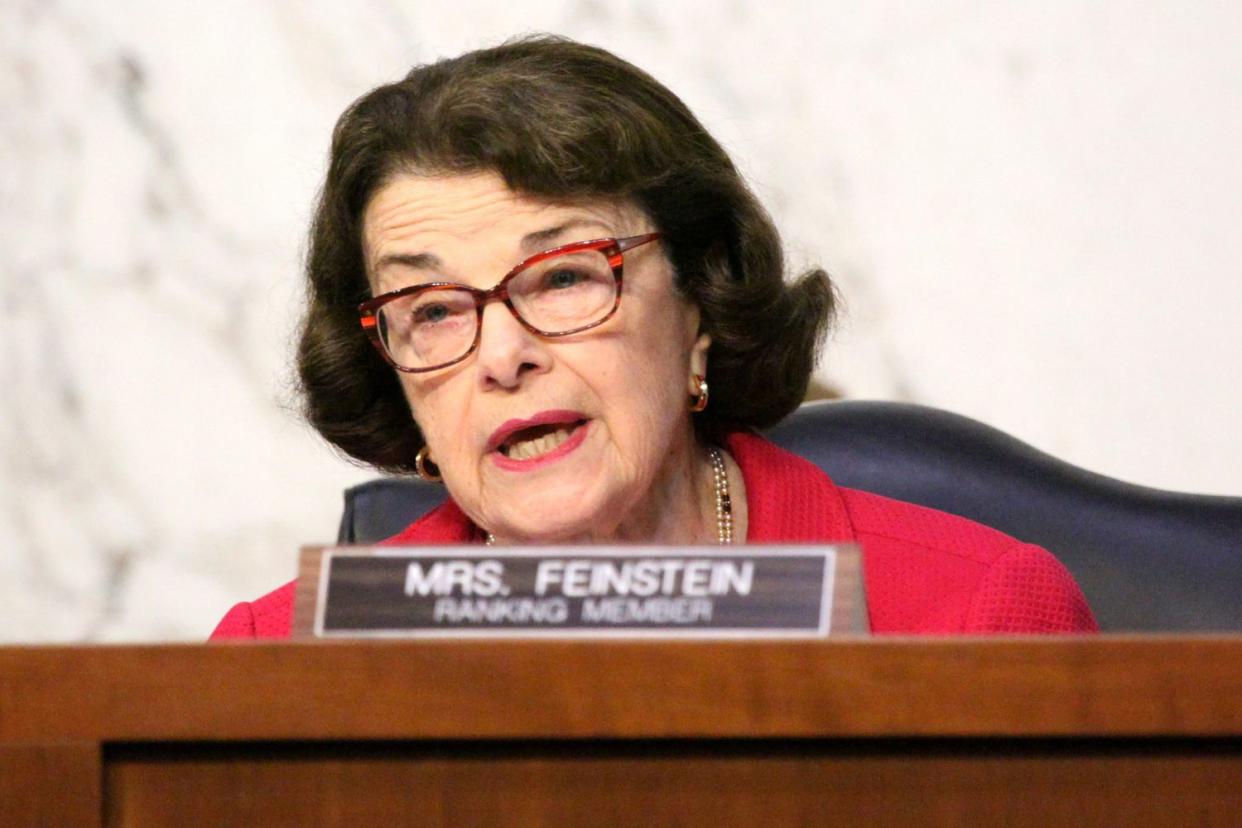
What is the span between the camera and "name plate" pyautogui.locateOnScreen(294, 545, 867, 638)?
29.7 inches

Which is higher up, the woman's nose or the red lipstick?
the woman's nose

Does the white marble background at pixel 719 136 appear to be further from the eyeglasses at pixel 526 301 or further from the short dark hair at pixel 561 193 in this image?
the eyeglasses at pixel 526 301

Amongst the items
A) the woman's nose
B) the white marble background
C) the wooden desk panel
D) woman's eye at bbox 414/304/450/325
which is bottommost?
the wooden desk panel

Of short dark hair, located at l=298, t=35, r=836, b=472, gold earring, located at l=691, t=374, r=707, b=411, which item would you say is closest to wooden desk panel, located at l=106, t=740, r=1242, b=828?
short dark hair, located at l=298, t=35, r=836, b=472

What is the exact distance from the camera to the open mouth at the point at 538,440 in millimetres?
1417

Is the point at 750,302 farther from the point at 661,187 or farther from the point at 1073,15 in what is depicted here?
the point at 1073,15

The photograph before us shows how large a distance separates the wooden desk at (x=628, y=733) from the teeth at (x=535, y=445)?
2.31 ft

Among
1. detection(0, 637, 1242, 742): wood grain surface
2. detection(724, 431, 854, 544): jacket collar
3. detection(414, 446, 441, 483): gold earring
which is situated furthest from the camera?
detection(414, 446, 441, 483): gold earring

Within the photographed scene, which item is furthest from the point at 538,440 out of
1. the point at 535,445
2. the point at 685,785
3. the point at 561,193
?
the point at 685,785

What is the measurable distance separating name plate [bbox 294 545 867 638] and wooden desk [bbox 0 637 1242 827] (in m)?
0.05

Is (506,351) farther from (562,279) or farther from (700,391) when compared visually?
(700,391)

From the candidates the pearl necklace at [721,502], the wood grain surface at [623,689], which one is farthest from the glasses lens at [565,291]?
the wood grain surface at [623,689]

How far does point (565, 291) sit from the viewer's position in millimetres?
1420

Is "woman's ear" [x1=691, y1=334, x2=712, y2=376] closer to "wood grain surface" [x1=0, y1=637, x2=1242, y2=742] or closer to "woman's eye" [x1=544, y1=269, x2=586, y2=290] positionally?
"woman's eye" [x1=544, y1=269, x2=586, y2=290]
